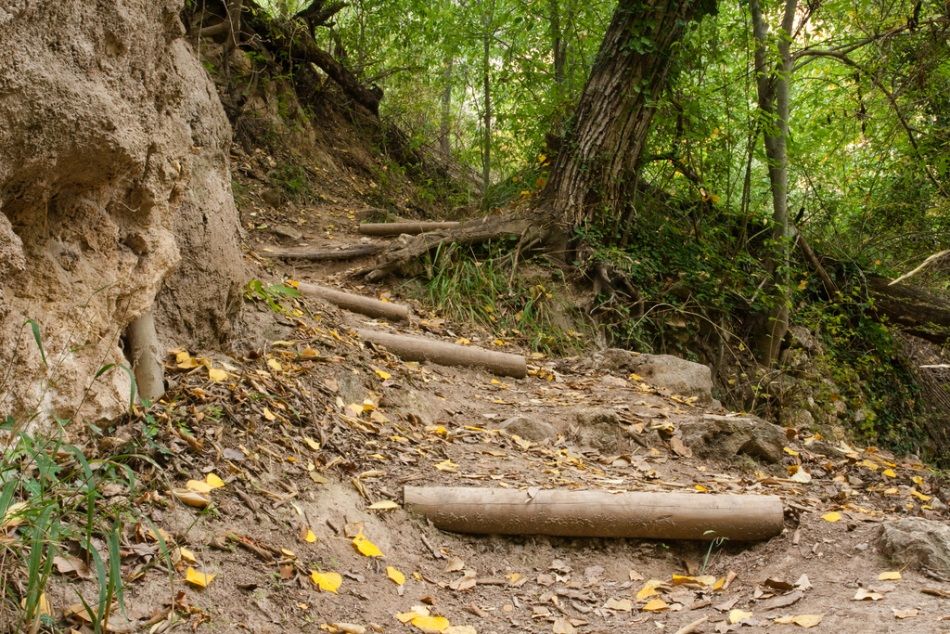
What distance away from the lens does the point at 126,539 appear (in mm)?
2305

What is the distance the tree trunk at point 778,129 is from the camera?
652 cm

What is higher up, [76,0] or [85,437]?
[76,0]

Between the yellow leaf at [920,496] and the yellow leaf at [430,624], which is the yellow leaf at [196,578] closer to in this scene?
the yellow leaf at [430,624]

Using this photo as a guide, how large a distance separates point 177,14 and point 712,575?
3.15m

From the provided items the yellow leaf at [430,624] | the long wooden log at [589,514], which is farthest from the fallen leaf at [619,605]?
the yellow leaf at [430,624]

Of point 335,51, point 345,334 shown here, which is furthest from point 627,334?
point 335,51

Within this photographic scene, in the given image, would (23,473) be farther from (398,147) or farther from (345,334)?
(398,147)

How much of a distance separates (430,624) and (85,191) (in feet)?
6.26

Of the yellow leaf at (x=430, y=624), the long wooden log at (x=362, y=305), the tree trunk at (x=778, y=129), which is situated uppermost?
the tree trunk at (x=778, y=129)

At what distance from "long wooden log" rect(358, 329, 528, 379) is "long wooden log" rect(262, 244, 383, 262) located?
6.76 feet

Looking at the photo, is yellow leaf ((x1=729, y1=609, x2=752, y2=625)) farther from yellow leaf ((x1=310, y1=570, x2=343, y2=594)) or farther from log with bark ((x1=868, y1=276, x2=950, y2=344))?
log with bark ((x1=868, y1=276, x2=950, y2=344))

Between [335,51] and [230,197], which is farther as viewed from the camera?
[335,51]

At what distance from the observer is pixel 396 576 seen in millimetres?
2848

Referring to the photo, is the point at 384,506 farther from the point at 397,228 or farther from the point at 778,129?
the point at 397,228
